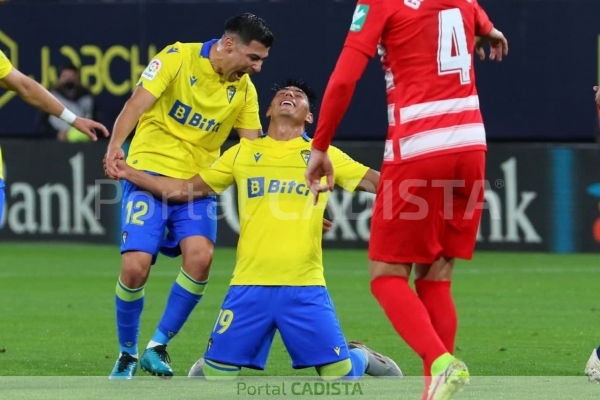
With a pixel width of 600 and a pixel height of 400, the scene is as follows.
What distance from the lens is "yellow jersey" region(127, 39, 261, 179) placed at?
23.8ft

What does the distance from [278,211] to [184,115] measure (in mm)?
1075

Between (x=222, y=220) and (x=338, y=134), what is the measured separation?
66.5 inches

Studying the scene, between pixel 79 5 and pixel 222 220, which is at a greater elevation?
pixel 79 5

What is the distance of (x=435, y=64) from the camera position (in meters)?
5.35

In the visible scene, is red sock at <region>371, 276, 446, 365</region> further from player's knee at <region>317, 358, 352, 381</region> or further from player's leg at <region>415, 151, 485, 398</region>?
player's knee at <region>317, 358, 352, 381</region>

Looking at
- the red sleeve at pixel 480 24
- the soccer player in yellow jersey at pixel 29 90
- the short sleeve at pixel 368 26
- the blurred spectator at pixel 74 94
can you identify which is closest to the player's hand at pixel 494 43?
the red sleeve at pixel 480 24

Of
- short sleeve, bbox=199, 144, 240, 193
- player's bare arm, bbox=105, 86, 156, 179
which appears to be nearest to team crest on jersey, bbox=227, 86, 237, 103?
player's bare arm, bbox=105, 86, 156, 179

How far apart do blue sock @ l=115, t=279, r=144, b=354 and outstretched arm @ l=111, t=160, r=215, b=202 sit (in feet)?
1.72

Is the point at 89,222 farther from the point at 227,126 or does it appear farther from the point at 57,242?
the point at 227,126

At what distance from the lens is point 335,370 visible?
6430 millimetres

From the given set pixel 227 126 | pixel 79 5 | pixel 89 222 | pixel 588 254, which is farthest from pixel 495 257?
pixel 227 126

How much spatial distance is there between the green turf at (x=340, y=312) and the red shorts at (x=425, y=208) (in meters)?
1.87

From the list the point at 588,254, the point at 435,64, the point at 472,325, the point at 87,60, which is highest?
the point at 435,64

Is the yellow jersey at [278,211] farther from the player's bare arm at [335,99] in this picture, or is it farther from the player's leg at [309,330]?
the player's bare arm at [335,99]
